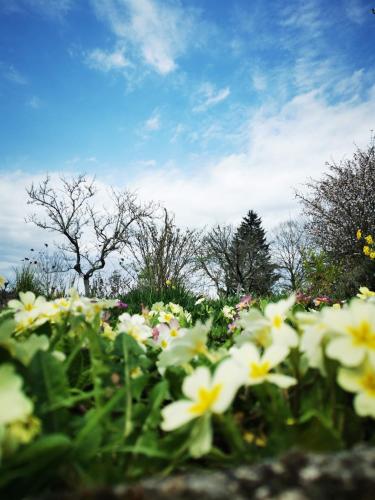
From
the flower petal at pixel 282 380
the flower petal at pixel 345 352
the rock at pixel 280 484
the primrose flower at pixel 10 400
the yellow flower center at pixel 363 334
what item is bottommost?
the rock at pixel 280 484

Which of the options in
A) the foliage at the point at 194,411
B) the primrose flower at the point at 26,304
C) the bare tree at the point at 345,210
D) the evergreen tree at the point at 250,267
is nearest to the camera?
the foliage at the point at 194,411

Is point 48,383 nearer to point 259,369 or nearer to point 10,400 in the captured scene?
point 10,400

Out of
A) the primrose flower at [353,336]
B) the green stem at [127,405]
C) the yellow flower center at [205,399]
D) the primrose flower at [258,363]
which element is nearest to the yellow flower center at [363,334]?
the primrose flower at [353,336]

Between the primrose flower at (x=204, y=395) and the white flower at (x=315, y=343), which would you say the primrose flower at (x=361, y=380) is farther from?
the primrose flower at (x=204, y=395)

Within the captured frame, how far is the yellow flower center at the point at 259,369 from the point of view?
630 mm

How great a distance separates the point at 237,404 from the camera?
731mm

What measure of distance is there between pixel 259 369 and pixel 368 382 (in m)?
0.18

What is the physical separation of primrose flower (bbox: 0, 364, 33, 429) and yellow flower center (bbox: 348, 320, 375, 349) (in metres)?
0.51

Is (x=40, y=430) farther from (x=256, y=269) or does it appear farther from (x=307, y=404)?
(x=256, y=269)

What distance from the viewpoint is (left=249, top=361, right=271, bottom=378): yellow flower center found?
2.07 feet

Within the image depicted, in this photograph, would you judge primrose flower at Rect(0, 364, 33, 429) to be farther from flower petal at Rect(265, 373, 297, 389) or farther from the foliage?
flower petal at Rect(265, 373, 297, 389)

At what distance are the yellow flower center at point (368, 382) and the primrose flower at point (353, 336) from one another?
26 millimetres

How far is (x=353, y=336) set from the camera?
56cm

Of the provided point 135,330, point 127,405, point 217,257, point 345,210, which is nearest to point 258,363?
point 127,405
